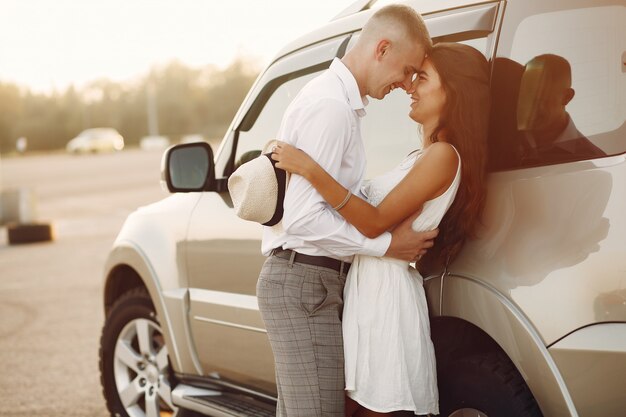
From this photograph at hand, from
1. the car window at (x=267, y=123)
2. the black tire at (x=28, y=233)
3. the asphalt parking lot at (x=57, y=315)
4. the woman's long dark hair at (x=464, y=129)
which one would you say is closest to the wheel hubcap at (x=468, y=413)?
the woman's long dark hair at (x=464, y=129)

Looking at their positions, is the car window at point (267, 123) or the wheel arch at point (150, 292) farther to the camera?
the wheel arch at point (150, 292)

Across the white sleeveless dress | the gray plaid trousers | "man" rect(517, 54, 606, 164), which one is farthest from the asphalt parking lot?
"man" rect(517, 54, 606, 164)

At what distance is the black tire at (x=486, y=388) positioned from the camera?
2.75 metres

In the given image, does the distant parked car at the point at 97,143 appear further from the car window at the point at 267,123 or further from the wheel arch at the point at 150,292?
the car window at the point at 267,123

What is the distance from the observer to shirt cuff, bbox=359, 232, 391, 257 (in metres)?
Result: 2.85

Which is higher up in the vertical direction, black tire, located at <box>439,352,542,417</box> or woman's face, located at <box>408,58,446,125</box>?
woman's face, located at <box>408,58,446,125</box>

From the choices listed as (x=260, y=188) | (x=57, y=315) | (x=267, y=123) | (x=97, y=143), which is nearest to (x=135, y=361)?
(x=267, y=123)

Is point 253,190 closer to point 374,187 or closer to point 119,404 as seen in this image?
point 374,187

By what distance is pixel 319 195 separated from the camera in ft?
9.33

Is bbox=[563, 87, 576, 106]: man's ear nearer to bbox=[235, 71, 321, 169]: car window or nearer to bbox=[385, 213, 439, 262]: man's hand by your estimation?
bbox=[385, 213, 439, 262]: man's hand

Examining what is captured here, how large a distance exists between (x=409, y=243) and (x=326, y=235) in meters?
0.26

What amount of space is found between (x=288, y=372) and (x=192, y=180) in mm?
1349

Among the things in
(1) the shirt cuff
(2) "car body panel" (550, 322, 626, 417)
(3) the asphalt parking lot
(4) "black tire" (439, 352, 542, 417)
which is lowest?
(3) the asphalt parking lot

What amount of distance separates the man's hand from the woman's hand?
0.35 m
